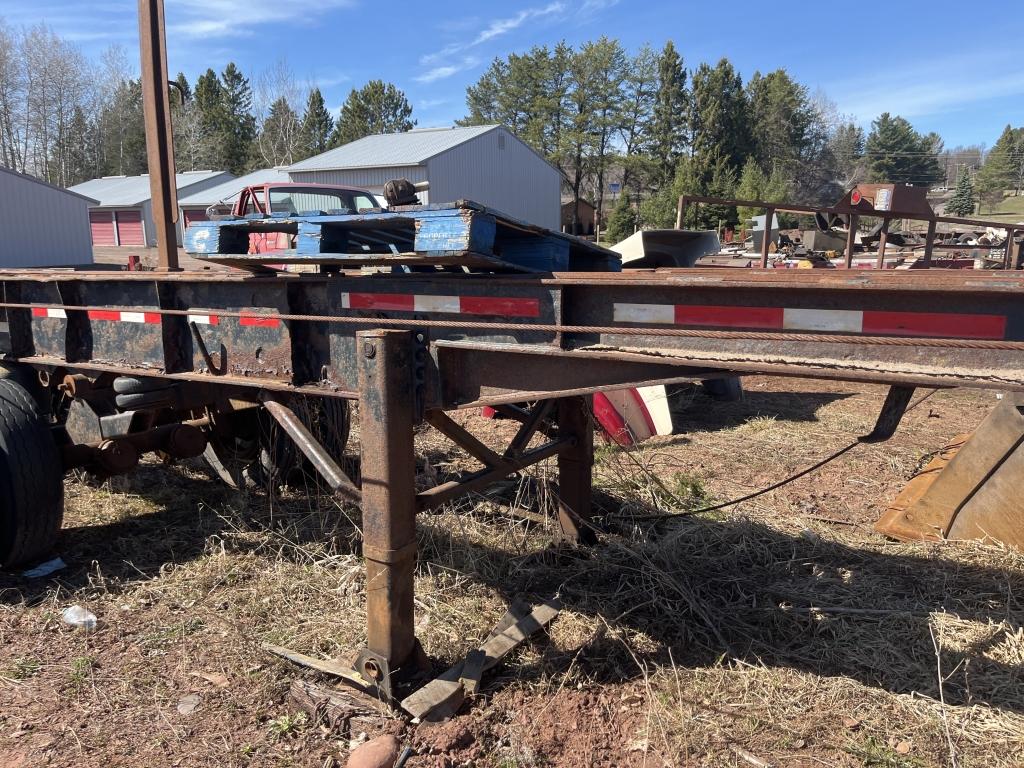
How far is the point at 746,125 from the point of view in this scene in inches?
2130

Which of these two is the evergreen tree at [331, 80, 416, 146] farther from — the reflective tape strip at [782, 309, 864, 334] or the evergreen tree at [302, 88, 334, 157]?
the reflective tape strip at [782, 309, 864, 334]

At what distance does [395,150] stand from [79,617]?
31517 millimetres

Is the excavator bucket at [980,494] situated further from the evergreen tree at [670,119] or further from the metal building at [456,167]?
the evergreen tree at [670,119]

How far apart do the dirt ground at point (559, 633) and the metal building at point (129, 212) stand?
4193 cm

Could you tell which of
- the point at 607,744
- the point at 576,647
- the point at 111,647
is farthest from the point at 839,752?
the point at 111,647

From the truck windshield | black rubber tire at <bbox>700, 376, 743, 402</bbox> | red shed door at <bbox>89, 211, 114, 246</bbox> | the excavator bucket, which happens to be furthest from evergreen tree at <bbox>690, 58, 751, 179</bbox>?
the excavator bucket

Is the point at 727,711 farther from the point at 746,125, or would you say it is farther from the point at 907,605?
the point at 746,125

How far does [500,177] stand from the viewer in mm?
35594

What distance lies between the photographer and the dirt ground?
105 inches

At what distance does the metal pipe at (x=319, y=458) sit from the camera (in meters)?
2.91

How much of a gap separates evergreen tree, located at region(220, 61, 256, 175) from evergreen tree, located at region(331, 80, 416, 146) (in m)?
7.35

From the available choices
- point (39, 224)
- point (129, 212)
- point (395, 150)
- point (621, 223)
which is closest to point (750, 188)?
point (621, 223)

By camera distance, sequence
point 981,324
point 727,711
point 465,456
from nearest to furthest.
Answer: point 981,324
point 727,711
point 465,456

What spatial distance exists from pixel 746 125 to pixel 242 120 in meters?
42.6
